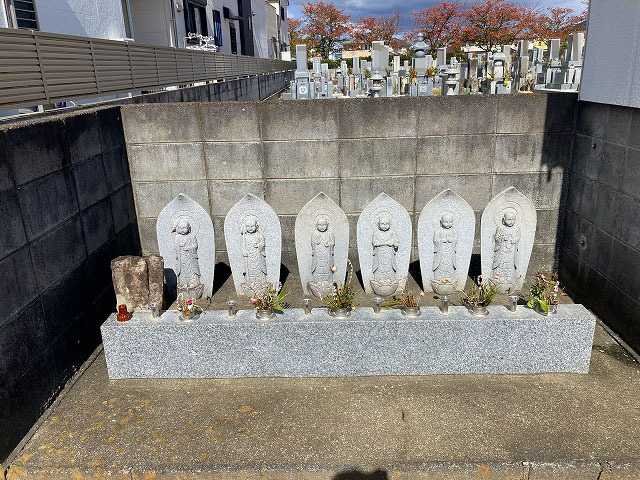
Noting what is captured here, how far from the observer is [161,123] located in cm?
635

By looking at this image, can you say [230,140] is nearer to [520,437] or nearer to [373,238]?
[373,238]

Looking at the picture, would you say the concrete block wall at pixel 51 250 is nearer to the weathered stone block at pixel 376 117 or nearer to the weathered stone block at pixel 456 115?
the weathered stone block at pixel 376 117

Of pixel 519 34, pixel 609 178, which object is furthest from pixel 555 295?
pixel 519 34

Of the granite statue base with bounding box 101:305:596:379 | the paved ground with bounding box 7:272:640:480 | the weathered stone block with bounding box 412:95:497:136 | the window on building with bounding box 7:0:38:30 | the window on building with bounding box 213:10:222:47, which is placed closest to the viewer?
the paved ground with bounding box 7:272:640:480

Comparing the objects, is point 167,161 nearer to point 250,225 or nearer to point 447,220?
point 250,225

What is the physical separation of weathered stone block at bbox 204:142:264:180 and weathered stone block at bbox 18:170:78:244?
6.34 feet

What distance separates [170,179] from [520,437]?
17.0 ft

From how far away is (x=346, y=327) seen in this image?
4375 millimetres

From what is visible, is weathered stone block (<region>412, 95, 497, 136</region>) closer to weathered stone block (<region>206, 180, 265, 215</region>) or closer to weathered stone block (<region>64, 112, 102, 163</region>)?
weathered stone block (<region>206, 180, 265, 215</region>)

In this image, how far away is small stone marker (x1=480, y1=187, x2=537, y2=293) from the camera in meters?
5.68

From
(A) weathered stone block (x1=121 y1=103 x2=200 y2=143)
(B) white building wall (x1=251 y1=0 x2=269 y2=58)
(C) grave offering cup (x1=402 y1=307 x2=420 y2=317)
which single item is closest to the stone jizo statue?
(C) grave offering cup (x1=402 y1=307 x2=420 y2=317)

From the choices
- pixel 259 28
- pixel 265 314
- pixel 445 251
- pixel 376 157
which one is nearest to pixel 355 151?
pixel 376 157

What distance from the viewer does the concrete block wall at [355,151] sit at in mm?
6207

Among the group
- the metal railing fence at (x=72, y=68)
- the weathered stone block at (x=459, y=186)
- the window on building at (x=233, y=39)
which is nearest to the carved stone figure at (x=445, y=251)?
the weathered stone block at (x=459, y=186)
